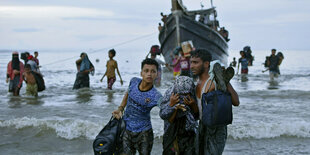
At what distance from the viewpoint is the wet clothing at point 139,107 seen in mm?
3248

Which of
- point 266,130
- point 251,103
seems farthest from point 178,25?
point 266,130

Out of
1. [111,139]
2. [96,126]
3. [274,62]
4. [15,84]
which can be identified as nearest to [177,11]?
[274,62]

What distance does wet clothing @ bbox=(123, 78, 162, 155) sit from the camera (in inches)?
128

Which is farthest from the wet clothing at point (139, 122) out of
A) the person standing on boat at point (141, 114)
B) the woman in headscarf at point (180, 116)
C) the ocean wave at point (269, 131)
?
the ocean wave at point (269, 131)

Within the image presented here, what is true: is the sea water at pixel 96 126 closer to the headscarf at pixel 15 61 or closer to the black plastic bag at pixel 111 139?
the headscarf at pixel 15 61

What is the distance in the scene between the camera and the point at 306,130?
5.98 m

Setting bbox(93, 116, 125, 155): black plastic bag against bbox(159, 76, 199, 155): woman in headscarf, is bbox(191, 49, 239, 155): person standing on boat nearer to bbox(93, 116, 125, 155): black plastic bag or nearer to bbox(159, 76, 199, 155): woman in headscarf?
bbox(159, 76, 199, 155): woman in headscarf

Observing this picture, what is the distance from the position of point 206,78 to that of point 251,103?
22.7 ft

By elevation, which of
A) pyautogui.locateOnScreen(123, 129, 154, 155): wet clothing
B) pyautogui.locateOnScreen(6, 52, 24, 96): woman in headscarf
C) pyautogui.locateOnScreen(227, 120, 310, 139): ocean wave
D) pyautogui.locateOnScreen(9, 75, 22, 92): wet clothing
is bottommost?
pyautogui.locateOnScreen(227, 120, 310, 139): ocean wave

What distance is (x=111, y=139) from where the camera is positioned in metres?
3.10

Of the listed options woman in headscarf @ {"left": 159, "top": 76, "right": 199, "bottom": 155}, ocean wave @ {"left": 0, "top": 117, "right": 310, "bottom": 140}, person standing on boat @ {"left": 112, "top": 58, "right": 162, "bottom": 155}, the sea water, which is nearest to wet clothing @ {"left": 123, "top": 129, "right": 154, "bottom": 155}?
person standing on boat @ {"left": 112, "top": 58, "right": 162, "bottom": 155}

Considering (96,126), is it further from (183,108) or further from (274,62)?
(274,62)

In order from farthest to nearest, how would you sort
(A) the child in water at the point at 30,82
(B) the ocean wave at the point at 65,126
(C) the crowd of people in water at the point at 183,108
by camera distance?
1. (A) the child in water at the point at 30,82
2. (B) the ocean wave at the point at 65,126
3. (C) the crowd of people in water at the point at 183,108

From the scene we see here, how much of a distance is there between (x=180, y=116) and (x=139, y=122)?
0.53 m
